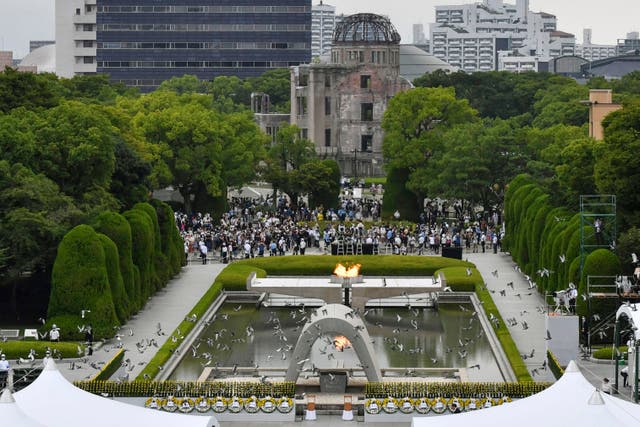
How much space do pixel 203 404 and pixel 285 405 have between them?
2.50 m

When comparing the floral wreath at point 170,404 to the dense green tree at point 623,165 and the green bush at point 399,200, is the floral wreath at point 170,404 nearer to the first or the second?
the dense green tree at point 623,165

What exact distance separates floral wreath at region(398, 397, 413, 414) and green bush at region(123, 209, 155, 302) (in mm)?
24818

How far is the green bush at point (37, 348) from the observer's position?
204 ft

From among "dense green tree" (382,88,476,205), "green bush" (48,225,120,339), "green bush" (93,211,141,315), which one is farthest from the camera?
"dense green tree" (382,88,476,205)

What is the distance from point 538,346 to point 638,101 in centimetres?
1682

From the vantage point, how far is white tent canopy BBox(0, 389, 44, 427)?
40562 mm

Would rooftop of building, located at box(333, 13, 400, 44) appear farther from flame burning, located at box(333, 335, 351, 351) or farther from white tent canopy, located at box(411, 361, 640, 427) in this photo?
white tent canopy, located at box(411, 361, 640, 427)

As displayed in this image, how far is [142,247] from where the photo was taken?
77.5 m

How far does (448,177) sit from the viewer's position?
108 meters

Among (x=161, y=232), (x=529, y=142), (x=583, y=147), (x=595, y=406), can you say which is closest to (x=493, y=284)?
(x=583, y=147)

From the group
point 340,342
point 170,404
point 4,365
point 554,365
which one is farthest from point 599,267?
point 4,365

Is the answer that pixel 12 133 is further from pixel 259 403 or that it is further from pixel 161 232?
pixel 259 403

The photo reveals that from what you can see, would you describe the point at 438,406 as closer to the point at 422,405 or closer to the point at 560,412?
the point at 422,405

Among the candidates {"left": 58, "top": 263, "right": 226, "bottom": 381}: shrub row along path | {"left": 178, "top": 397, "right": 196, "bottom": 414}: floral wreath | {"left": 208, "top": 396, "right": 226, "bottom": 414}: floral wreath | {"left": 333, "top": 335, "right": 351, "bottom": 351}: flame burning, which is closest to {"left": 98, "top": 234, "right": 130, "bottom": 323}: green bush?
{"left": 58, "top": 263, "right": 226, "bottom": 381}: shrub row along path
